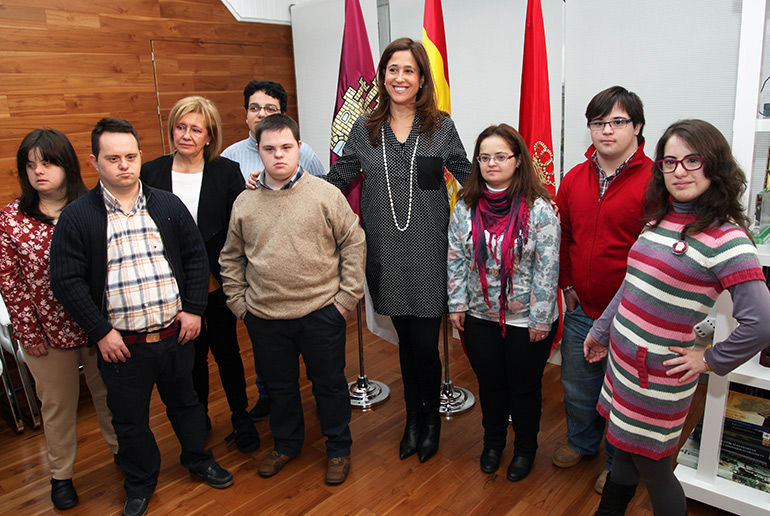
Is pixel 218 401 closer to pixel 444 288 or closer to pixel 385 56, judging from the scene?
pixel 444 288

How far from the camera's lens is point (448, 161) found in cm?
226

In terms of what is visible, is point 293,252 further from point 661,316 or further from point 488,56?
point 488,56

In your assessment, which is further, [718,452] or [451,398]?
[451,398]

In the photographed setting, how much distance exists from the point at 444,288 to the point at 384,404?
96cm

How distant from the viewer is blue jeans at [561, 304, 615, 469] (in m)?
2.15

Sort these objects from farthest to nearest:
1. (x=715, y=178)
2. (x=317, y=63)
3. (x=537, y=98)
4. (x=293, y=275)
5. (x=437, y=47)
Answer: (x=317, y=63), (x=437, y=47), (x=537, y=98), (x=293, y=275), (x=715, y=178)

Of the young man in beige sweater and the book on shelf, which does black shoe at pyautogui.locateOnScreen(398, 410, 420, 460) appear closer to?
the young man in beige sweater

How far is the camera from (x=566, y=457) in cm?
231

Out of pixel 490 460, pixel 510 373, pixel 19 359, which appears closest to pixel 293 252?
pixel 510 373

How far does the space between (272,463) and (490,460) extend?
891 mm

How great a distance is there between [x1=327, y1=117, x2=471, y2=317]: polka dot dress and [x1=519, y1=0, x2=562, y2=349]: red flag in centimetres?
75

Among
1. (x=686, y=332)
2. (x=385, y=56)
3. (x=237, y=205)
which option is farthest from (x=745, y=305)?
(x=237, y=205)

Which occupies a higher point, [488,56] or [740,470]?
[488,56]

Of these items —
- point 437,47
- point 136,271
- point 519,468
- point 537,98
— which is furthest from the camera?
point 437,47
